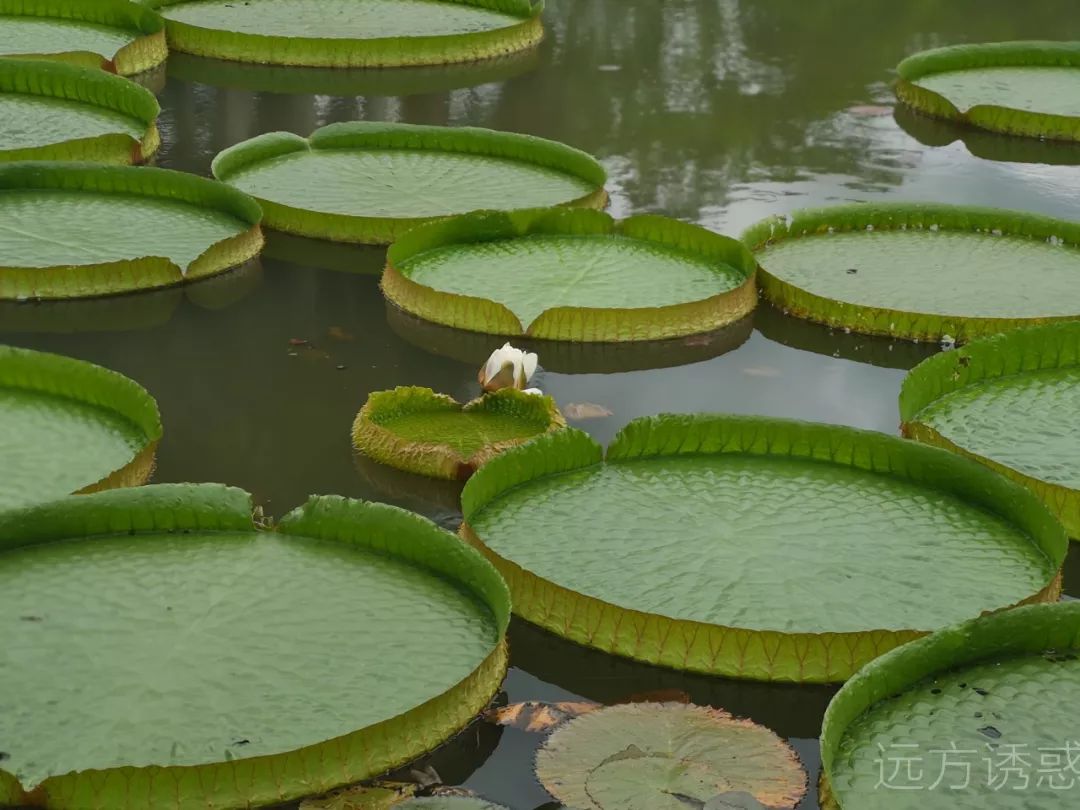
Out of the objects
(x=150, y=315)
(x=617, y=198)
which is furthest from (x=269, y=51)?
(x=150, y=315)

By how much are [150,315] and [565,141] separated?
2.54 meters

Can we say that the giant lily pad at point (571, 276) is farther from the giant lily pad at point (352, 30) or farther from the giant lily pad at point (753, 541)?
the giant lily pad at point (352, 30)

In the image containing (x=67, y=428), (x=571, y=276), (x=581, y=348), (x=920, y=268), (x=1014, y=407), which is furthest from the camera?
A: (x=920, y=268)

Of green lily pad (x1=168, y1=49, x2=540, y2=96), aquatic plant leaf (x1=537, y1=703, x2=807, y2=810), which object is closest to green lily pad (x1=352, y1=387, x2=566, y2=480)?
aquatic plant leaf (x1=537, y1=703, x2=807, y2=810)

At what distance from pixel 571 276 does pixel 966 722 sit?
105 inches

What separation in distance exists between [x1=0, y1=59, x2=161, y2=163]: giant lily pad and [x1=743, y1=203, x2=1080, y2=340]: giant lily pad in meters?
2.61

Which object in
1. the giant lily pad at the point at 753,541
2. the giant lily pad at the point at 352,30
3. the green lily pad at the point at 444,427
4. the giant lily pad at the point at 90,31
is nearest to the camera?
the giant lily pad at the point at 753,541

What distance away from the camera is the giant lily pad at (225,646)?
2867 mm

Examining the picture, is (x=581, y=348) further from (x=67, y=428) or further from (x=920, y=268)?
(x=67, y=428)

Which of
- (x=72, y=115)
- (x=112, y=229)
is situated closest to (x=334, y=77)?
(x=72, y=115)

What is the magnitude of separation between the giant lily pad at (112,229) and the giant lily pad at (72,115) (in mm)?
453

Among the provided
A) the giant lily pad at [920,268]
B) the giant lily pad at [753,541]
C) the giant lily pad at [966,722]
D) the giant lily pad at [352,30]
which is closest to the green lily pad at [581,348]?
the giant lily pad at [920,268]

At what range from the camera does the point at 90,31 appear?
8.35 m

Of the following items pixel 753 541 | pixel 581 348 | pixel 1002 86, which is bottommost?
pixel 581 348
